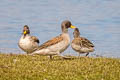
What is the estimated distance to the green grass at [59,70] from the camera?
14328 mm

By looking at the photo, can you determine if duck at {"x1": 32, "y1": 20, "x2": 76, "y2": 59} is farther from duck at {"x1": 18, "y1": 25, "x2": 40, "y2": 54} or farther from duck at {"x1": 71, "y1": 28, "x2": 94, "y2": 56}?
duck at {"x1": 18, "y1": 25, "x2": 40, "y2": 54}

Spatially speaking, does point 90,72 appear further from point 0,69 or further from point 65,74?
point 0,69

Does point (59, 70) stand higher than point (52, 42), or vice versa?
point (52, 42)

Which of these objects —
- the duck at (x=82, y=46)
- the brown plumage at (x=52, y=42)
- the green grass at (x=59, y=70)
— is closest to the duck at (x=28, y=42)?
the duck at (x=82, y=46)

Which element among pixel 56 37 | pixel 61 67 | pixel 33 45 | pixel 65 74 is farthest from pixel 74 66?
pixel 33 45

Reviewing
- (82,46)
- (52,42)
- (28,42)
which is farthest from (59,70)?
(28,42)

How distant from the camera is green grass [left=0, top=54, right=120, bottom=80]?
14.3 metres

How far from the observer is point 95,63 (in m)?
17.6

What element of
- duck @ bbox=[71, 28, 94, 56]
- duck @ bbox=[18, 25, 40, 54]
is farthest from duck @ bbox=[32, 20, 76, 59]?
duck @ bbox=[18, 25, 40, 54]

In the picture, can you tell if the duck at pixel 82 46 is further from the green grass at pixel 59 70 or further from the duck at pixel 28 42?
the green grass at pixel 59 70

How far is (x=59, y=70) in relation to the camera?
1553 centimetres

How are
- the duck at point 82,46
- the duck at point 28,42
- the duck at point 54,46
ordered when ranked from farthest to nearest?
the duck at point 28,42, the duck at point 82,46, the duck at point 54,46

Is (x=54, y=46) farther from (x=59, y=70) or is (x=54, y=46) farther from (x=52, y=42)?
(x=59, y=70)

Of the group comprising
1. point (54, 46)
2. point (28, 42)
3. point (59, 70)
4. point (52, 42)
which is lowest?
point (59, 70)
